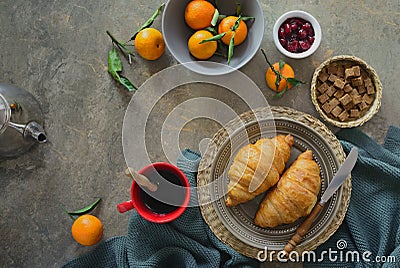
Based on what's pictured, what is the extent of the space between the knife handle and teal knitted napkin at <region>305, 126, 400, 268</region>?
11 cm

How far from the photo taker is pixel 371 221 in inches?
51.4

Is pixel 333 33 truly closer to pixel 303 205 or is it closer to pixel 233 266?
pixel 303 205

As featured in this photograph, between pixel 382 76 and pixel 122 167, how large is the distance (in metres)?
Answer: 0.78

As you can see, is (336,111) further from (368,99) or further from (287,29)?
(287,29)

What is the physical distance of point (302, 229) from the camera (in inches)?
48.5

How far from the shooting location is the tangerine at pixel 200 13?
1.28 meters

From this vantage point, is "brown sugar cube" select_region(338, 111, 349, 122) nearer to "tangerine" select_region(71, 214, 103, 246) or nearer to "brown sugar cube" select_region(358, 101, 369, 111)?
"brown sugar cube" select_region(358, 101, 369, 111)

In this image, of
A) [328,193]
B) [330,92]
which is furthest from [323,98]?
[328,193]

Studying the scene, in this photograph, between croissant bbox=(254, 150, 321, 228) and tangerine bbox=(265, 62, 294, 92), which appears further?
tangerine bbox=(265, 62, 294, 92)

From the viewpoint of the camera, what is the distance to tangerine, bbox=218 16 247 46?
1.26 m

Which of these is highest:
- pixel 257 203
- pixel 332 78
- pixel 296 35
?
pixel 296 35

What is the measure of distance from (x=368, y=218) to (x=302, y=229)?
0.21m

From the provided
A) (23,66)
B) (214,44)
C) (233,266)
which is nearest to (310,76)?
(214,44)

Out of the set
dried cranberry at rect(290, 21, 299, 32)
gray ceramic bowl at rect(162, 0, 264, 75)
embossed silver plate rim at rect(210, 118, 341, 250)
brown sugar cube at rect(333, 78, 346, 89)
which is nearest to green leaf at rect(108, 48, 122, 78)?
gray ceramic bowl at rect(162, 0, 264, 75)
